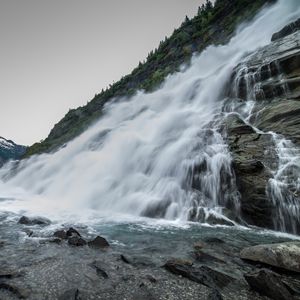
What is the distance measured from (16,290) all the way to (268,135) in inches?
577

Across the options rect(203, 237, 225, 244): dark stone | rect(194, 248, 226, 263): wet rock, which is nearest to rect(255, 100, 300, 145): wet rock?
rect(203, 237, 225, 244): dark stone

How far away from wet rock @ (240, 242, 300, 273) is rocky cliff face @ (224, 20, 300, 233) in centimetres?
511

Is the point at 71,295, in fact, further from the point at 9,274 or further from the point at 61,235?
the point at 61,235

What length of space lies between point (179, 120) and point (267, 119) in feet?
36.9

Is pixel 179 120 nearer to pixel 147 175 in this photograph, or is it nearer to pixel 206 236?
pixel 147 175

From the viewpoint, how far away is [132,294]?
5387mm

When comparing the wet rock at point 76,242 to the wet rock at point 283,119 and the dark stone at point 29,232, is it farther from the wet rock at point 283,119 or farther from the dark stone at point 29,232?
the wet rock at point 283,119

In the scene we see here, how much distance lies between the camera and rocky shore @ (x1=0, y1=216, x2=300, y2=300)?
541 cm

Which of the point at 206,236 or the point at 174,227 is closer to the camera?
the point at 206,236

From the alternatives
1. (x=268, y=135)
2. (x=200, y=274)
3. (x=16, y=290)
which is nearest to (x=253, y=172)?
(x=268, y=135)

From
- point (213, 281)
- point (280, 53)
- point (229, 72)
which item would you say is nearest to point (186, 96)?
point (229, 72)

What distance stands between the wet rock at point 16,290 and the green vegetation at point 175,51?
50952 mm

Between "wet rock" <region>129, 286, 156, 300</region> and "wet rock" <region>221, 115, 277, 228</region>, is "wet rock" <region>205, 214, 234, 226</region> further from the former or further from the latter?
"wet rock" <region>129, 286, 156, 300</region>

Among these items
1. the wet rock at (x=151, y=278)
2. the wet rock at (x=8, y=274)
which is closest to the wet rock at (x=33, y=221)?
the wet rock at (x=8, y=274)
